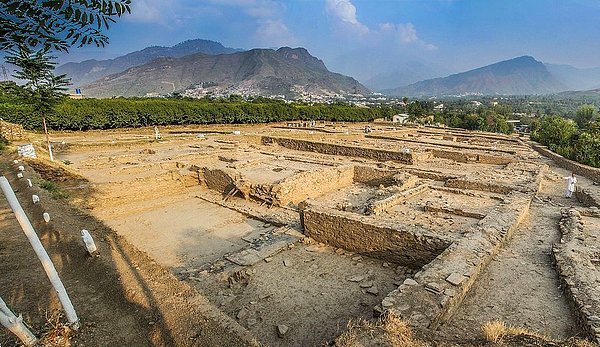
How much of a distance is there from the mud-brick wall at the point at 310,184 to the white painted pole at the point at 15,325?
9647 millimetres

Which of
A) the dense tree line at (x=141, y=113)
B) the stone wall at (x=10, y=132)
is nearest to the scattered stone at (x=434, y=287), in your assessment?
the dense tree line at (x=141, y=113)

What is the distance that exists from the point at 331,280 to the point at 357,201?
22.3 ft

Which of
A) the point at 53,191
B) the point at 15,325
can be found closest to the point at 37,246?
the point at 15,325

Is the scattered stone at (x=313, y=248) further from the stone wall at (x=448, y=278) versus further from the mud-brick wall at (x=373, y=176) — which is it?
the mud-brick wall at (x=373, y=176)

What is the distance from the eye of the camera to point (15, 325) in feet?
10.0

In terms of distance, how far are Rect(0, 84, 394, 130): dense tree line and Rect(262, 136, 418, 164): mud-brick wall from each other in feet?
43.8

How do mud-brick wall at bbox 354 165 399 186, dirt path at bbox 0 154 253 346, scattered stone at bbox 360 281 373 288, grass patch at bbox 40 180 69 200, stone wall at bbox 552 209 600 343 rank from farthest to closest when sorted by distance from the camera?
mud-brick wall at bbox 354 165 399 186 → grass patch at bbox 40 180 69 200 → scattered stone at bbox 360 281 373 288 → stone wall at bbox 552 209 600 343 → dirt path at bbox 0 154 253 346

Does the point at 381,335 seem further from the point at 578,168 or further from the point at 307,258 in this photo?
the point at 578,168

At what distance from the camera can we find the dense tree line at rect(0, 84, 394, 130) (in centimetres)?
2912

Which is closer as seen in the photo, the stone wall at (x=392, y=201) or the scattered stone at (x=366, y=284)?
the scattered stone at (x=366, y=284)

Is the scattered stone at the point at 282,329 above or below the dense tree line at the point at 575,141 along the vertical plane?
below

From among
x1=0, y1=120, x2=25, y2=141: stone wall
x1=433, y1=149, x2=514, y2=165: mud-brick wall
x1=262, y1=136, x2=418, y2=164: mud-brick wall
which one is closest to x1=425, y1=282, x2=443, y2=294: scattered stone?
x1=262, y1=136, x2=418, y2=164: mud-brick wall

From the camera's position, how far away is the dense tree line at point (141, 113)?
29125 millimetres

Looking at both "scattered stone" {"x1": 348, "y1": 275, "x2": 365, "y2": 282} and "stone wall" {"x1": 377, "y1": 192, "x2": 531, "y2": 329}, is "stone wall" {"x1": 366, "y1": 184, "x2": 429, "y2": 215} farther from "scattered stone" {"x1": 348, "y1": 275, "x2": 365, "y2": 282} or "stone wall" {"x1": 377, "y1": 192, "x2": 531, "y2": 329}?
"scattered stone" {"x1": 348, "y1": 275, "x2": 365, "y2": 282}
